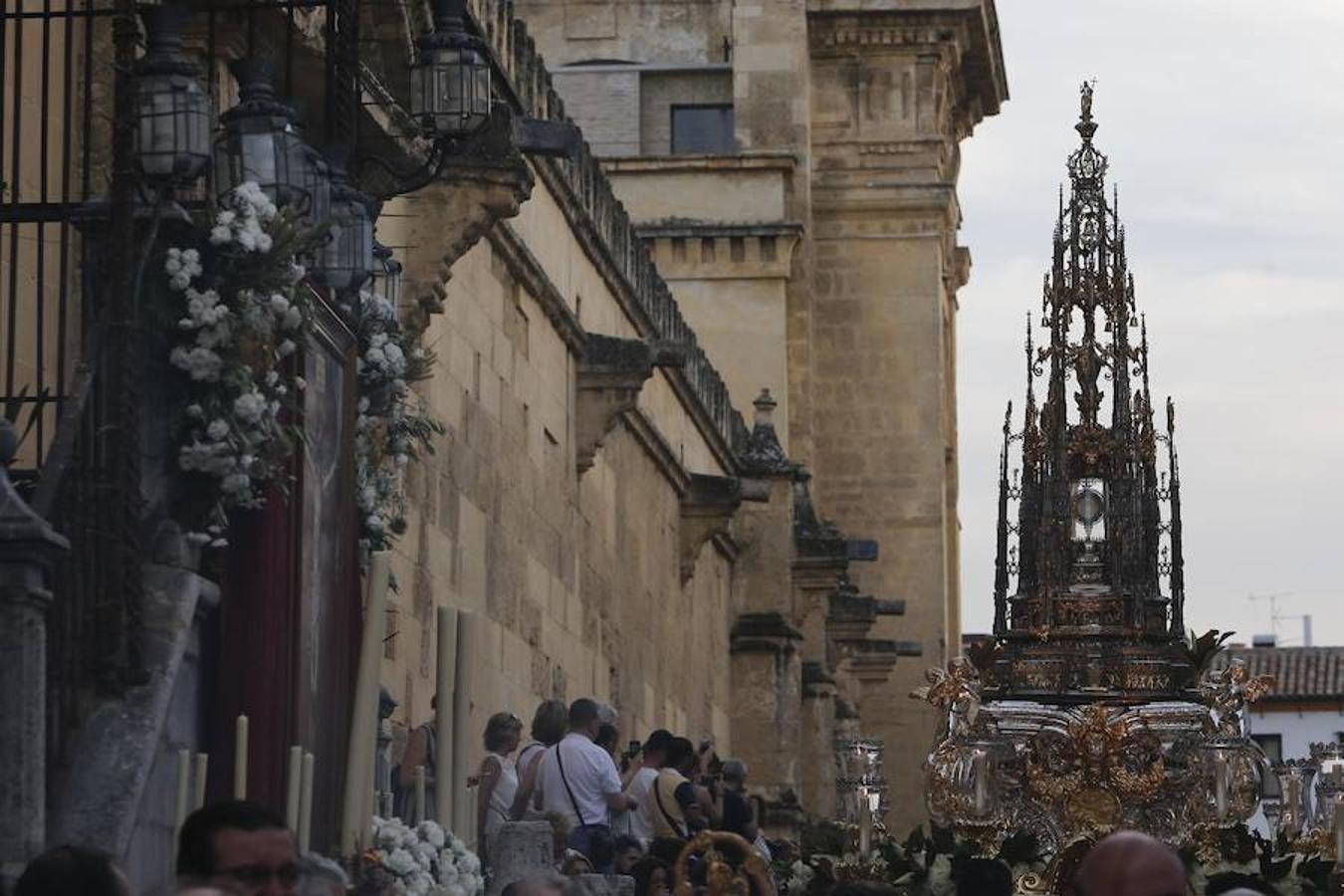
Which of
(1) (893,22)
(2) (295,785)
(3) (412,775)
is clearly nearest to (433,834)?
(2) (295,785)

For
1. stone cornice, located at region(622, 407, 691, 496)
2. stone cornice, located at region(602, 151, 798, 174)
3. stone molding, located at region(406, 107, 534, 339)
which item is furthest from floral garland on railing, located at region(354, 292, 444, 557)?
stone cornice, located at region(602, 151, 798, 174)

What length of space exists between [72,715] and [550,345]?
1492 cm

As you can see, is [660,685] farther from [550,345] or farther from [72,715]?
[72,715]

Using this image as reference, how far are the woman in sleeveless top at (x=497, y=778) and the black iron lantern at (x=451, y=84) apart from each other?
101 inches

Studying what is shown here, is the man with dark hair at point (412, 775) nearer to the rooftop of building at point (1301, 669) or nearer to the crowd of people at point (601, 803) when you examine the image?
the crowd of people at point (601, 803)

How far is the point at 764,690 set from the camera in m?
35.4

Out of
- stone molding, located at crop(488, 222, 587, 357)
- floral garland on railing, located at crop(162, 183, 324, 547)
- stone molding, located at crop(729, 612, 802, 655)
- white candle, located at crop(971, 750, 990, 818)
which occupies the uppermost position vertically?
stone molding, located at crop(488, 222, 587, 357)

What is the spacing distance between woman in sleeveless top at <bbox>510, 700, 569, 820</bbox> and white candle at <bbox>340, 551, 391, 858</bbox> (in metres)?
4.58

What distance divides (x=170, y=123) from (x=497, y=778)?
15.3ft

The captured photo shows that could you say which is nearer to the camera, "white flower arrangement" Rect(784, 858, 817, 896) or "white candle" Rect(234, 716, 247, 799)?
"white candle" Rect(234, 716, 247, 799)

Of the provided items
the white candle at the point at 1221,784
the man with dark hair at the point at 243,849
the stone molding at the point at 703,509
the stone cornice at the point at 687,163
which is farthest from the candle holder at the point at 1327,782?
the stone cornice at the point at 687,163

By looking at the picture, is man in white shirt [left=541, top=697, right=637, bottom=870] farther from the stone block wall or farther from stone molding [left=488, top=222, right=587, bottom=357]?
stone molding [left=488, top=222, right=587, bottom=357]

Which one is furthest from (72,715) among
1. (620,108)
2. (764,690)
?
(620,108)

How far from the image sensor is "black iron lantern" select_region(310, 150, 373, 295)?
1142 centimetres
